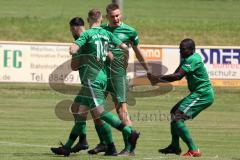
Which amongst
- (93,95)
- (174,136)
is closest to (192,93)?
(174,136)

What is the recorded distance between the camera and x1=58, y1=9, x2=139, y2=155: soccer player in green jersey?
1393 centimetres

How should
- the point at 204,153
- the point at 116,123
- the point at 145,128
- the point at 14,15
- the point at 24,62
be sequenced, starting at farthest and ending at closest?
the point at 14,15 → the point at 24,62 → the point at 145,128 → the point at 204,153 → the point at 116,123

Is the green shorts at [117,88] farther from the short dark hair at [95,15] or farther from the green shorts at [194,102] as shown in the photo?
the short dark hair at [95,15]

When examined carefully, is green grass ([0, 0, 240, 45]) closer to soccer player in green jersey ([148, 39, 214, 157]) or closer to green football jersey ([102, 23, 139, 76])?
green football jersey ([102, 23, 139, 76])

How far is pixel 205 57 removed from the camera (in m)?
30.4

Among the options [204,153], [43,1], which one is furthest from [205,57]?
[43,1]

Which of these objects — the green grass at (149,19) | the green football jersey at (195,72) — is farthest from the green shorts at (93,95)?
the green grass at (149,19)

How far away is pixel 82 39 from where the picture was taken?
13836 mm

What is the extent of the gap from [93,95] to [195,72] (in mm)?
1735

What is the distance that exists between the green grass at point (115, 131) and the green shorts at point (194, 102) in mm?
777

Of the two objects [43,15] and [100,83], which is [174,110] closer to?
[100,83]

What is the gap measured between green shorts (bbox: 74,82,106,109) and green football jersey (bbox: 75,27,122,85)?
93 millimetres

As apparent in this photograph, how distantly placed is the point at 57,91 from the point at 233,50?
6304 millimetres

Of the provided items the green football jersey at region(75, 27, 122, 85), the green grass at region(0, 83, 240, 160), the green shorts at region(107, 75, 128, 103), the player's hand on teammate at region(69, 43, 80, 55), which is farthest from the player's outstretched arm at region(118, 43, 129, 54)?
the green grass at region(0, 83, 240, 160)
